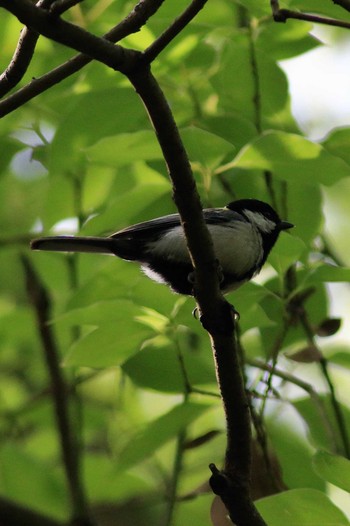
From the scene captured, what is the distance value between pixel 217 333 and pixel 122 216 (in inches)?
27.1

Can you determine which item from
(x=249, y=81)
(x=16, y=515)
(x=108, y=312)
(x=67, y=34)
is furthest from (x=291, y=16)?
(x=16, y=515)

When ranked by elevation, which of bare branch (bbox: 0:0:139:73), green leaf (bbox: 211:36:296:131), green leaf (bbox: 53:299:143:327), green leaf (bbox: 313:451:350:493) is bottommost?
green leaf (bbox: 313:451:350:493)

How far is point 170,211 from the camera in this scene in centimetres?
274

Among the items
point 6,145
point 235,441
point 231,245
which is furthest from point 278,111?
point 235,441

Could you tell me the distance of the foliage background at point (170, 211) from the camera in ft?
7.22

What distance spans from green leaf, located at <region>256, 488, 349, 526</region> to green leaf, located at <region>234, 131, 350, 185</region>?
836 mm

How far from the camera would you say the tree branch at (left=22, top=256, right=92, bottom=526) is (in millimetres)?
2861

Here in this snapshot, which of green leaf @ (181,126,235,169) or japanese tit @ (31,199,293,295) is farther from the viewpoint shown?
japanese tit @ (31,199,293,295)

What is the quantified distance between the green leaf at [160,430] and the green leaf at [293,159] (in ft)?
2.22

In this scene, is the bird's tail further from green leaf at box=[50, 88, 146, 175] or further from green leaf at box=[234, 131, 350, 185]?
green leaf at box=[234, 131, 350, 185]

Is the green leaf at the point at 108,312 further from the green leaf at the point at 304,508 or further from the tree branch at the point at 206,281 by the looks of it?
the green leaf at the point at 304,508

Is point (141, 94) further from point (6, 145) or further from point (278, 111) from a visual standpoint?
point (6, 145)

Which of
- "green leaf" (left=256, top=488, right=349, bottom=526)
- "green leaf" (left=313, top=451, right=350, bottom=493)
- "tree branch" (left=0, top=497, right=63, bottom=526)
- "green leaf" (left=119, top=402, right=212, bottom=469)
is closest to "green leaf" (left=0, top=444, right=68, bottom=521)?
"tree branch" (left=0, top=497, right=63, bottom=526)

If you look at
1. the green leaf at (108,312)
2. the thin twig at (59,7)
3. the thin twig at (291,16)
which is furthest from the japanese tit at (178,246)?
the thin twig at (59,7)
